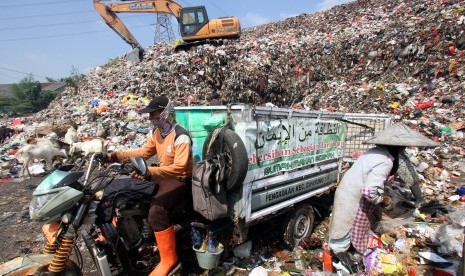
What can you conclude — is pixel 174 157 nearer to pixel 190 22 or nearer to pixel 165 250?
pixel 165 250

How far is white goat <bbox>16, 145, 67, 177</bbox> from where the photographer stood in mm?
7797

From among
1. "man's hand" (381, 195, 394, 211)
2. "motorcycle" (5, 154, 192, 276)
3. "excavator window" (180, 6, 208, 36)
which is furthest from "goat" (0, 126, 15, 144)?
"man's hand" (381, 195, 394, 211)

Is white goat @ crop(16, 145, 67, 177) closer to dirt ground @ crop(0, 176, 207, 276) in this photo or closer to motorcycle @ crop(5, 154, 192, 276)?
dirt ground @ crop(0, 176, 207, 276)

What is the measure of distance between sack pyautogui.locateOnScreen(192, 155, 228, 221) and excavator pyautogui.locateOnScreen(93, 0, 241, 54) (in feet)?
43.3

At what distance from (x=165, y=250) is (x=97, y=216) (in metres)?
0.70

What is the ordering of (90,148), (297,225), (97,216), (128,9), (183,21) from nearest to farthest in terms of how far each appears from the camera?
1. (97,216)
2. (297,225)
3. (90,148)
4. (183,21)
5. (128,9)

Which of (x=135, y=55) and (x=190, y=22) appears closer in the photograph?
(x=190, y=22)

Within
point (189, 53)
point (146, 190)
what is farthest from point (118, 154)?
point (189, 53)

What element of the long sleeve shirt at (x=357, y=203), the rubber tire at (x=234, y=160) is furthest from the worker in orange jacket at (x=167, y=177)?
the long sleeve shirt at (x=357, y=203)

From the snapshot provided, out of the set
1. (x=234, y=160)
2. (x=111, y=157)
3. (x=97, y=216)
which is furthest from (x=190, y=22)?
(x=97, y=216)

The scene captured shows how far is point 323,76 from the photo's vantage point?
13711mm

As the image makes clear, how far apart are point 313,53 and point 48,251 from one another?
1378 cm

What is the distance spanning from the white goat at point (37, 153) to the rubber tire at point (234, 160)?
688cm

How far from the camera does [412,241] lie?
3.64 metres
